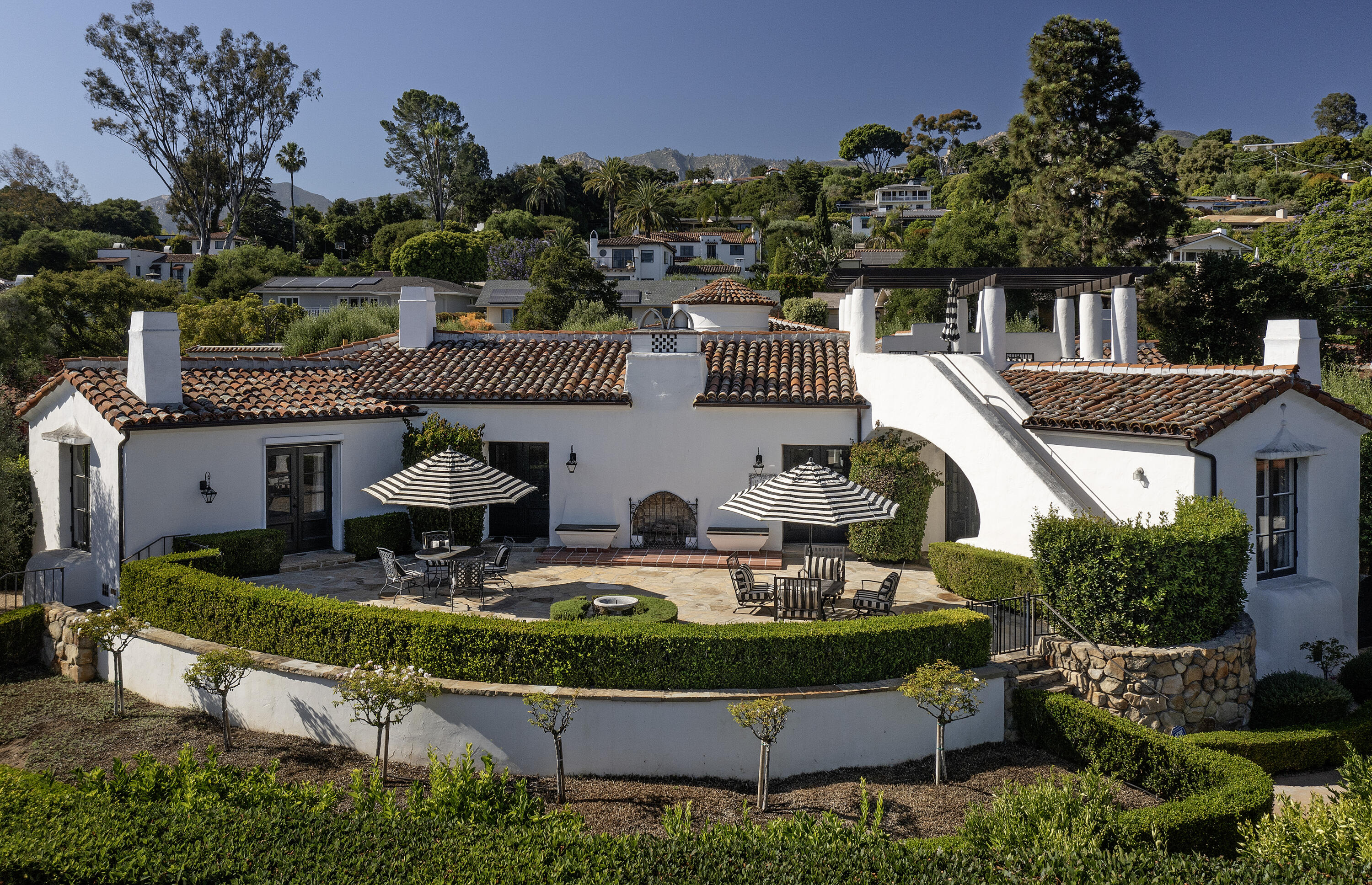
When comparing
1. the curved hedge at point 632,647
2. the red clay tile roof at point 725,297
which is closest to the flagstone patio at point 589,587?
the curved hedge at point 632,647

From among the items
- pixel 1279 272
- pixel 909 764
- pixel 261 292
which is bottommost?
pixel 909 764

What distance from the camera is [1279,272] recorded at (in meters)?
29.9

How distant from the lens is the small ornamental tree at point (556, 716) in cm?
949

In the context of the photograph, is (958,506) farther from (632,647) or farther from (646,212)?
(646,212)

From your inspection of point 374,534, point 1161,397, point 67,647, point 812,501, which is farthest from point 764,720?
point 67,647

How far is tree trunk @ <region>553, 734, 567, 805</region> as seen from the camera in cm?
944

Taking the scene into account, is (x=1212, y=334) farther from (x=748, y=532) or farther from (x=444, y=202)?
(x=444, y=202)

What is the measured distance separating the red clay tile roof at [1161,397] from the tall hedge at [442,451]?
10796 millimetres

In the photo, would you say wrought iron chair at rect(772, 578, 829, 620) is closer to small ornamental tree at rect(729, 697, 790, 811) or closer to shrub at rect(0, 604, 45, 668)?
small ornamental tree at rect(729, 697, 790, 811)

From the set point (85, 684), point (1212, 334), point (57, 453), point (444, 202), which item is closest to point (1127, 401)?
point (85, 684)

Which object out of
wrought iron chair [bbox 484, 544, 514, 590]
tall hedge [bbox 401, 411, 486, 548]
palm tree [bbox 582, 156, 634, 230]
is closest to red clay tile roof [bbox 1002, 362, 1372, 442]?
wrought iron chair [bbox 484, 544, 514, 590]

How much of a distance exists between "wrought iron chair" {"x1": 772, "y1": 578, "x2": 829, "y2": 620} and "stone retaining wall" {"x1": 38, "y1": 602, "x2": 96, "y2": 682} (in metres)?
10.2

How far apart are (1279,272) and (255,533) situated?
106 ft

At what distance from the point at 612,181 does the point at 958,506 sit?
79.1 meters
